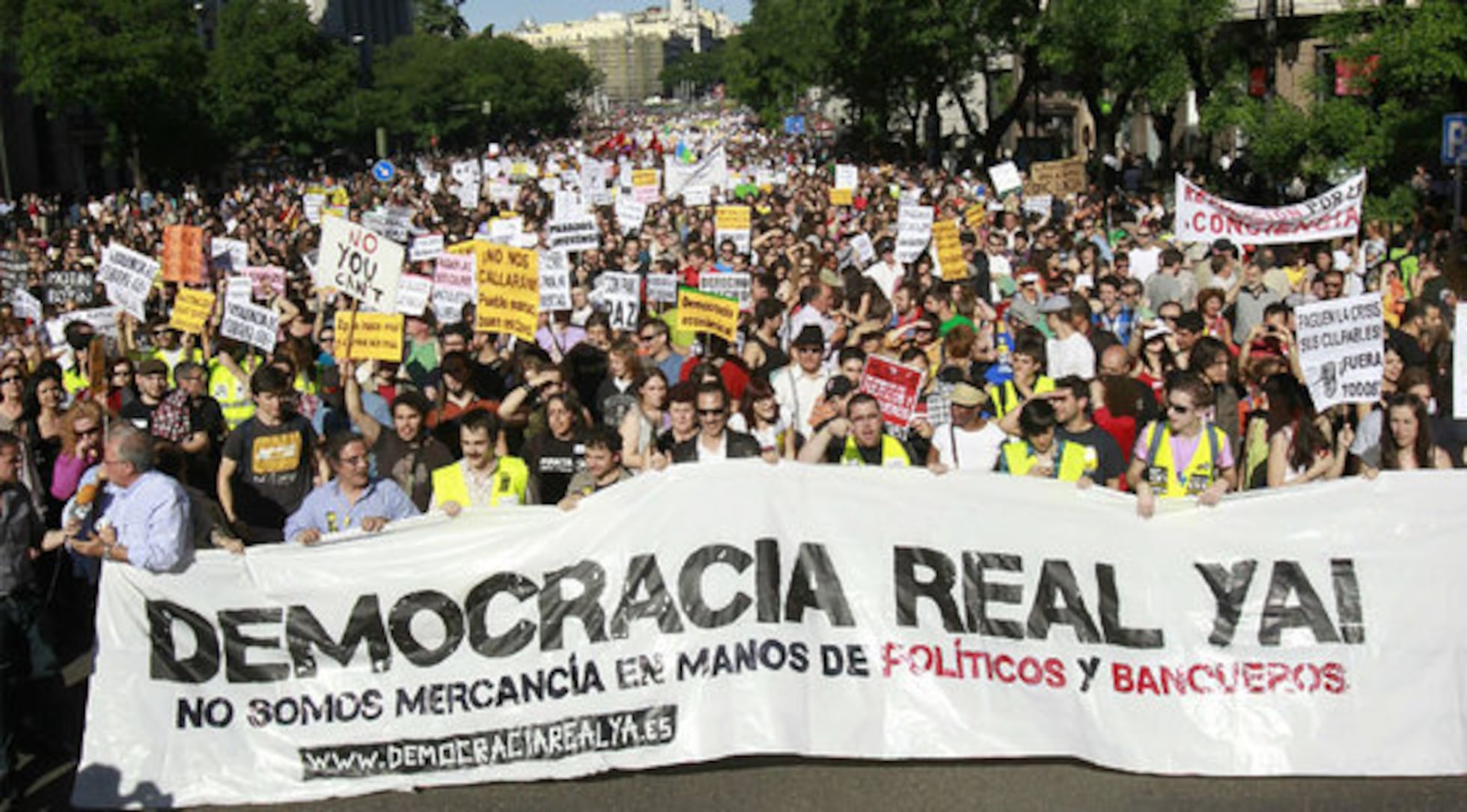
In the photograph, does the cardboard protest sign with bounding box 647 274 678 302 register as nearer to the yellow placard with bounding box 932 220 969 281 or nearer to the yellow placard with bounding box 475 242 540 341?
the yellow placard with bounding box 932 220 969 281

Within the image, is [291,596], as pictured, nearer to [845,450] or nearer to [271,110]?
[845,450]

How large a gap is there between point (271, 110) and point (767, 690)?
6403 cm

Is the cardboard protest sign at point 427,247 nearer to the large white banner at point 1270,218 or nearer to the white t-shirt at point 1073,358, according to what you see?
the large white banner at point 1270,218

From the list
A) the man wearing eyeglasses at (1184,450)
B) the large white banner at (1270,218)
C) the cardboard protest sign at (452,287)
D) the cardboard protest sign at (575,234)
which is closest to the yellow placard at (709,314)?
the cardboard protest sign at (452,287)

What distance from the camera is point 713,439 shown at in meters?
7.76

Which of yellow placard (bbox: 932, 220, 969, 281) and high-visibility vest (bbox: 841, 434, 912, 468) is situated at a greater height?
yellow placard (bbox: 932, 220, 969, 281)

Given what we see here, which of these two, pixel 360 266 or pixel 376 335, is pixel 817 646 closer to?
pixel 376 335

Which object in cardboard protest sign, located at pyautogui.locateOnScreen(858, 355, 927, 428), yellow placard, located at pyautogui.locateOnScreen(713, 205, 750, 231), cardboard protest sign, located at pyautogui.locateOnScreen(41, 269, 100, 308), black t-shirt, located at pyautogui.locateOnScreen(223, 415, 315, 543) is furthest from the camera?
yellow placard, located at pyautogui.locateOnScreen(713, 205, 750, 231)

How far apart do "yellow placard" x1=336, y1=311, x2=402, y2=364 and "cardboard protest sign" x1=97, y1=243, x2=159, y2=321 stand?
3193 mm

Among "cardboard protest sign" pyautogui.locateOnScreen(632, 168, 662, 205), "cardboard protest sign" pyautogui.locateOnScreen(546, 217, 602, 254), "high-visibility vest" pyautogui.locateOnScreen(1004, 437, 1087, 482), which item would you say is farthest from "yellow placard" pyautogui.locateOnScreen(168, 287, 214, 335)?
"cardboard protest sign" pyautogui.locateOnScreen(632, 168, 662, 205)

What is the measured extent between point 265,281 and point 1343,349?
10477 mm

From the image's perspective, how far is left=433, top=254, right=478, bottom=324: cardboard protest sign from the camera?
12.9 m

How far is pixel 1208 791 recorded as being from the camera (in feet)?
19.7

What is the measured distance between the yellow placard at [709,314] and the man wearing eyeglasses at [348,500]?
3771 millimetres
